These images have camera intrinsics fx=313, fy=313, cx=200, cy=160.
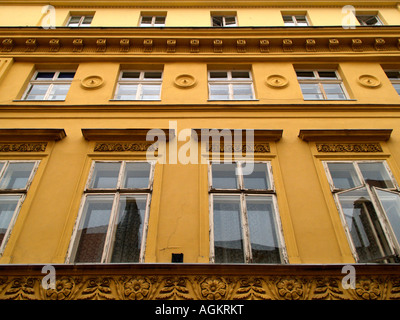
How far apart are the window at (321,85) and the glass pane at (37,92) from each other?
24.2 ft

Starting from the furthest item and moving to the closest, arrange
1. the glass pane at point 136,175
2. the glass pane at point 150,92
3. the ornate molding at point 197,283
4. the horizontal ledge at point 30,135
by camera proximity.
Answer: the glass pane at point 150,92, the horizontal ledge at point 30,135, the glass pane at point 136,175, the ornate molding at point 197,283

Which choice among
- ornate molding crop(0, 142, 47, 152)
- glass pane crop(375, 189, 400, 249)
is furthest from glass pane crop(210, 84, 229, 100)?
glass pane crop(375, 189, 400, 249)

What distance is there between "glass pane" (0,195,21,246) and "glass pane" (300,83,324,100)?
24.4 ft

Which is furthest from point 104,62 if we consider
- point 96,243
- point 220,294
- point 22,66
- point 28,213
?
point 220,294

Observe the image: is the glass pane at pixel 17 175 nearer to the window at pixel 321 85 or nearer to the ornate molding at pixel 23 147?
the ornate molding at pixel 23 147

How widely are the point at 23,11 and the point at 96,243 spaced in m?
10.9

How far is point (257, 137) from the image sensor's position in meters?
7.20

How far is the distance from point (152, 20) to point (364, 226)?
10.4 m

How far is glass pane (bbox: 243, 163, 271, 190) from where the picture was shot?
649cm

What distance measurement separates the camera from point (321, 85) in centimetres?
911

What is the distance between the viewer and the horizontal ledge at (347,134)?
710 cm

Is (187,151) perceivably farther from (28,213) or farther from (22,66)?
(22,66)

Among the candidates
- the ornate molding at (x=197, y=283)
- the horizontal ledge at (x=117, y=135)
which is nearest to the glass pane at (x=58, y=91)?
the horizontal ledge at (x=117, y=135)

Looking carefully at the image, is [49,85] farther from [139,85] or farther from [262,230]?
[262,230]
